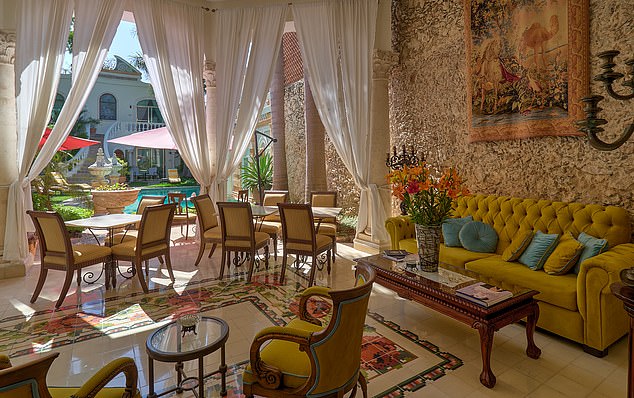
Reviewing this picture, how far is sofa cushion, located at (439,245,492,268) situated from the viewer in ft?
12.1

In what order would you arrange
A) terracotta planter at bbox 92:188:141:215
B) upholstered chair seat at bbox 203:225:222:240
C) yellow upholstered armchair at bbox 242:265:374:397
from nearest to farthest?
yellow upholstered armchair at bbox 242:265:374:397 < upholstered chair seat at bbox 203:225:222:240 < terracotta planter at bbox 92:188:141:215

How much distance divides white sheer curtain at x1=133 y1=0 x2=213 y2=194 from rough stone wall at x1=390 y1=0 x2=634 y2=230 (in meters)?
3.24

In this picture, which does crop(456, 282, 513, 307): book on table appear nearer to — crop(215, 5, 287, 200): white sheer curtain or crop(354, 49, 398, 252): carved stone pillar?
crop(354, 49, 398, 252): carved stone pillar

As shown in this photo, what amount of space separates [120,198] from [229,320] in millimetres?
6432

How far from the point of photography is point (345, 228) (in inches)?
270

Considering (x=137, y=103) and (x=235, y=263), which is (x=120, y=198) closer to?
(x=235, y=263)

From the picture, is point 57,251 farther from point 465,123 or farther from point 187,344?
point 465,123

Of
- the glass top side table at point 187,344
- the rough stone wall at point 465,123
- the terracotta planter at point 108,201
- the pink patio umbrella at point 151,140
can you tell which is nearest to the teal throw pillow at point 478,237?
the rough stone wall at point 465,123

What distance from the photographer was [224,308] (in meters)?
3.54

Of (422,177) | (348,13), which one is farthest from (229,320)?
(348,13)

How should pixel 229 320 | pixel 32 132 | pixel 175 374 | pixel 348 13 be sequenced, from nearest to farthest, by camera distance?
pixel 175 374
pixel 229 320
pixel 32 132
pixel 348 13

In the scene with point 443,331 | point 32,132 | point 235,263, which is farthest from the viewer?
point 235,263

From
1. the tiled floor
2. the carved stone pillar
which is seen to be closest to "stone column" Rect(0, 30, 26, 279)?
the tiled floor

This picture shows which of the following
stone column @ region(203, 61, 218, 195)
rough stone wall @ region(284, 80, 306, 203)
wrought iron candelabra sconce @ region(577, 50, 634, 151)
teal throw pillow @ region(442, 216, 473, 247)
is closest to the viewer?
wrought iron candelabra sconce @ region(577, 50, 634, 151)
